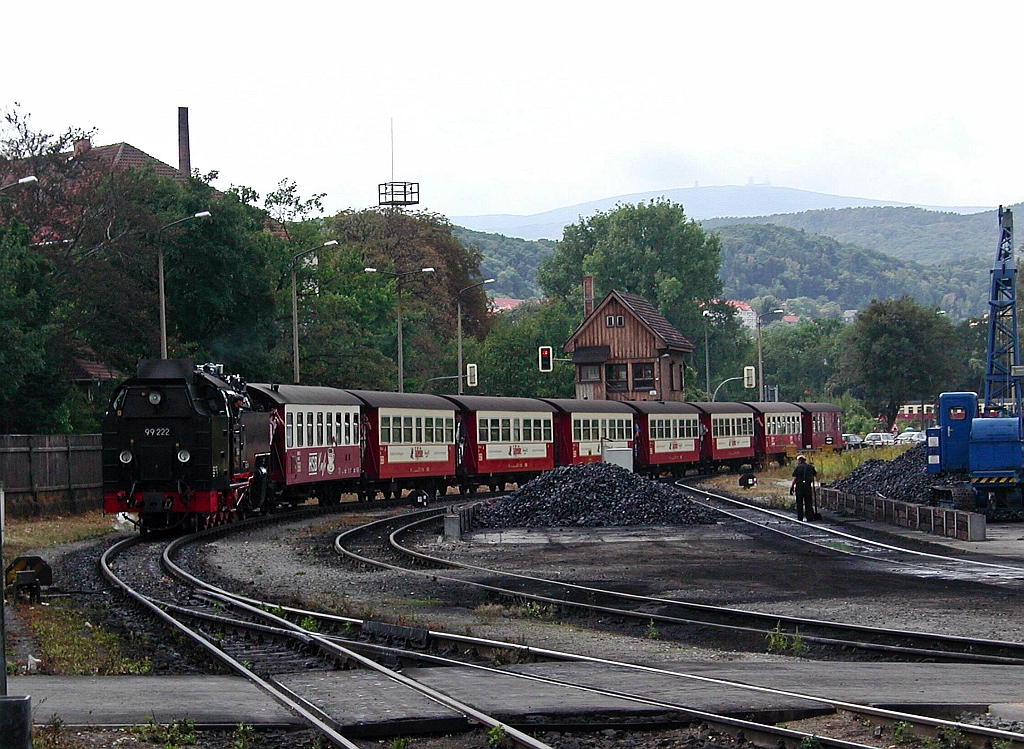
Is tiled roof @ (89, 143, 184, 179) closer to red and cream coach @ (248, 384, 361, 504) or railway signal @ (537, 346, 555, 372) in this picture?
railway signal @ (537, 346, 555, 372)

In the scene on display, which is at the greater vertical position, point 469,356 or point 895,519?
point 469,356

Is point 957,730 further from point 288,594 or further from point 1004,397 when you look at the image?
point 1004,397

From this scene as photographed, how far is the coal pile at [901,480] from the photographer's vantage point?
113ft

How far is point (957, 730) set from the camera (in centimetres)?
884

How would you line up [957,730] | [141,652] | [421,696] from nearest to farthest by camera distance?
1. [957,730]
2. [421,696]
3. [141,652]

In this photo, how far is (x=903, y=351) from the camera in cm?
10094

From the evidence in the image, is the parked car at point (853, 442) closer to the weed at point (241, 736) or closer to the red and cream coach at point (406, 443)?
the red and cream coach at point (406, 443)

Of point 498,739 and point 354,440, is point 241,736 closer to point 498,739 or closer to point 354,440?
point 498,739

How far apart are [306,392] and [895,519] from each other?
50.3 feet

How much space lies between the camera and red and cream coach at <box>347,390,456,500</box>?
4091cm

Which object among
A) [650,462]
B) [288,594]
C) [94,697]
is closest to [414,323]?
[650,462]

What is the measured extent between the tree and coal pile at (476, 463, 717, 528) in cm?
7002

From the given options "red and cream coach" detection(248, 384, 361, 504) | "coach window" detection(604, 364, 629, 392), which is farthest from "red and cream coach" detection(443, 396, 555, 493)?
"coach window" detection(604, 364, 629, 392)

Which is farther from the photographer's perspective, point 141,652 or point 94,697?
point 141,652
